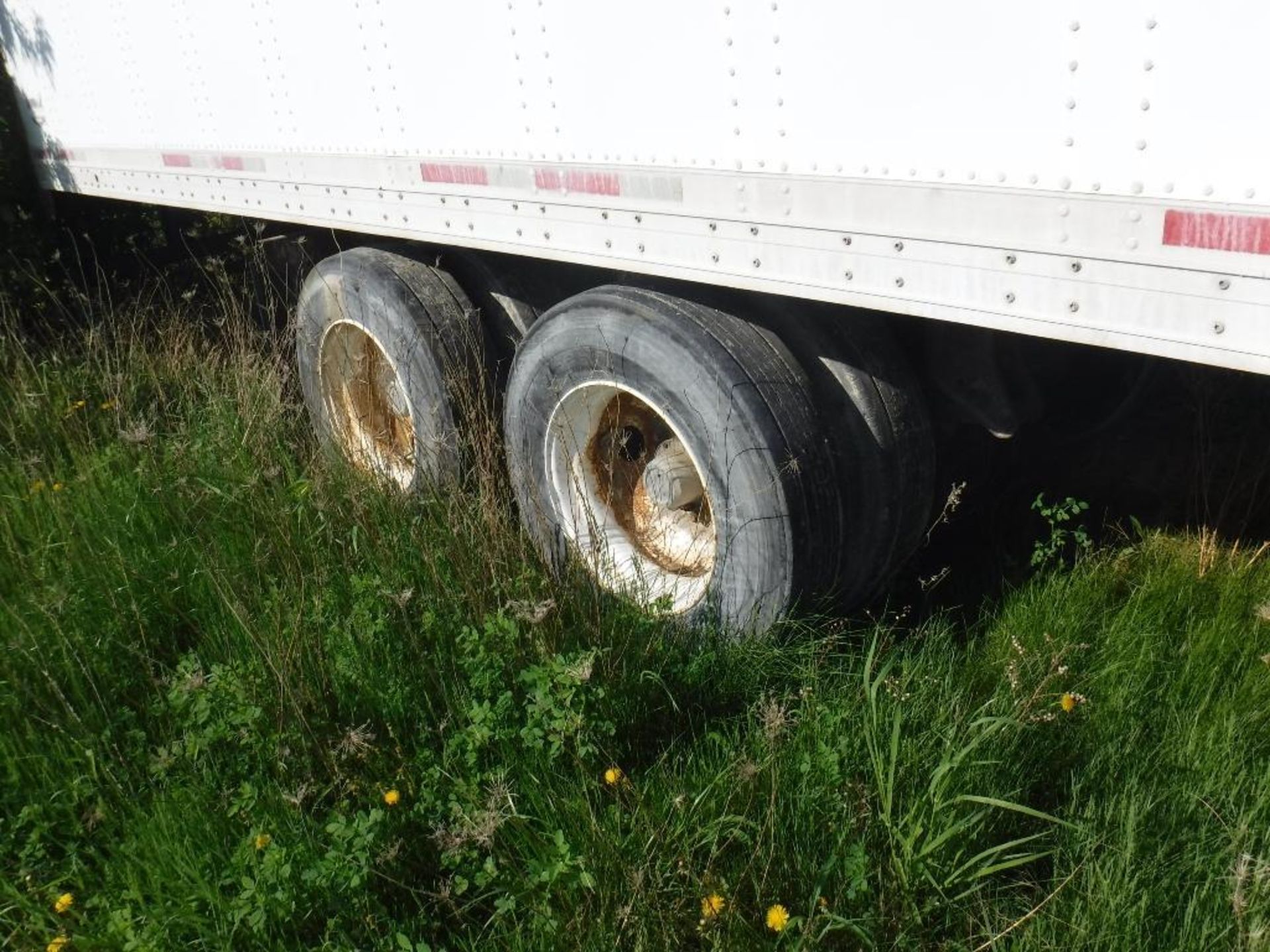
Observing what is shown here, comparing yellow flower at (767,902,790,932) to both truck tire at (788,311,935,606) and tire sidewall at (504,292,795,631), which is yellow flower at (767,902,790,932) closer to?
tire sidewall at (504,292,795,631)

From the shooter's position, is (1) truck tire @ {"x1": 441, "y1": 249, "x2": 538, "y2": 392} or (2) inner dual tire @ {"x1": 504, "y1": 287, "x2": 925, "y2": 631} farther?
(1) truck tire @ {"x1": 441, "y1": 249, "x2": 538, "y2": 392}

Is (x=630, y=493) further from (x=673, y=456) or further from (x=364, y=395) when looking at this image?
(x=364, y=395)

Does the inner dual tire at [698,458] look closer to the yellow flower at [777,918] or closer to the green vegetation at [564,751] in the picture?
the green vegetation at [564,751]

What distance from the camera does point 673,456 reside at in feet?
11.5

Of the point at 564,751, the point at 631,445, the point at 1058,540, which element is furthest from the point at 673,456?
the point at 1058,540

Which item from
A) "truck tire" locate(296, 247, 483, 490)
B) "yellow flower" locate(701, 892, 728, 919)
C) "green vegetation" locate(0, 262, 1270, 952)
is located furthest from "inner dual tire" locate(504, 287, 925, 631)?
"yellow flower" locate(701, 892, 728, 919)

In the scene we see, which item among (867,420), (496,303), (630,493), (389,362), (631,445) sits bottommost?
(630,493)

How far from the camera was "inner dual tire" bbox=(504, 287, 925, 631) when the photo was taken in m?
3.01

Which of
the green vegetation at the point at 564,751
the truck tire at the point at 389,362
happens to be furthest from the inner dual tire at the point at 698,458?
the truck tire at the point at 389,362

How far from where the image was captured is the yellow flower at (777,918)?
7.11ft

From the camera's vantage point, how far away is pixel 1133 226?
6.65 ft

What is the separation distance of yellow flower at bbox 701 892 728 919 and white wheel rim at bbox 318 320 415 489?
2676 millimetres

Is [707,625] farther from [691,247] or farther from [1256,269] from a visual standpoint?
[1256,269]

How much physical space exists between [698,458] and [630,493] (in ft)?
2.17
